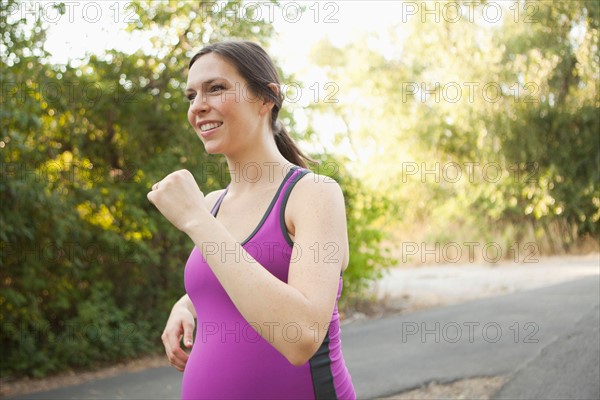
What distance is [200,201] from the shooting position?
148cm

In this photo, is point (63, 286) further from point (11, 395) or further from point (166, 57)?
point (166, 57)

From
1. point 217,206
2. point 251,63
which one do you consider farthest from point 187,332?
point 251,63

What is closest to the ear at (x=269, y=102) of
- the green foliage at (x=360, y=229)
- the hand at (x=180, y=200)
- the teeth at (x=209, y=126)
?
the teeth at (x=209, y=126)

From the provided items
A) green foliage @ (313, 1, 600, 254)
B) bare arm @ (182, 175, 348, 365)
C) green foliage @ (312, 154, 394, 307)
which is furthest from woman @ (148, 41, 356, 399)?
green foliage @ (313, 1, 600, 254)

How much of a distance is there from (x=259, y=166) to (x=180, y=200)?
0.35 m

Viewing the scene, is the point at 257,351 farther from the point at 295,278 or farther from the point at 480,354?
the point at 480,354

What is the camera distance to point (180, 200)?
4.82 ft

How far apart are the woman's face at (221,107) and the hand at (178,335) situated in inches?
20.8

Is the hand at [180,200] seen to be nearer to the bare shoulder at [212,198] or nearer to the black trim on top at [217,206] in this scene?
the black trim on top at [217,206]

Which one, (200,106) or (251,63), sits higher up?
(251,63)

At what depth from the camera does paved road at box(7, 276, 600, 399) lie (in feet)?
16.5

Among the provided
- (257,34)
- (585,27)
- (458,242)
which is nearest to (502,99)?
(585,27)

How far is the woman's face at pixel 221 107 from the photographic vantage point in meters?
1.67

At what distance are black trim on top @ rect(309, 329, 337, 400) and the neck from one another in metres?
0.46
